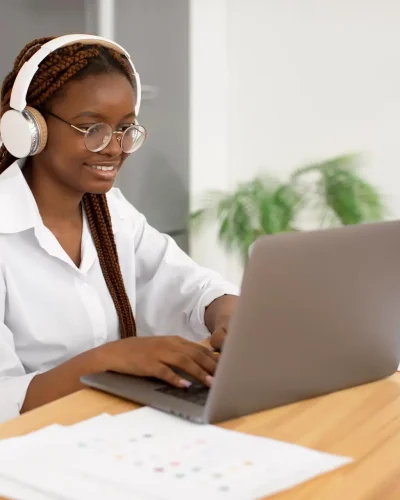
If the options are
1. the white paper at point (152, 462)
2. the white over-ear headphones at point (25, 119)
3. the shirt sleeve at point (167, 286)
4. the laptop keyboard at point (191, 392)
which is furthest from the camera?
the shirt sleeve at point (167, 286)

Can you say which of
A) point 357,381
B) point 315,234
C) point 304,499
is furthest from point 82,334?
point 304,499

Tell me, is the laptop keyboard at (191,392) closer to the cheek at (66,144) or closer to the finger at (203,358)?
the finger at (203,358)

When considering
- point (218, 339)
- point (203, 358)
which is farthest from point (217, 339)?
point (203, 358)

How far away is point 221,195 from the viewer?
3930mm

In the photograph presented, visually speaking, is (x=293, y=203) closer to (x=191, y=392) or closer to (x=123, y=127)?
(x=123, y=127)

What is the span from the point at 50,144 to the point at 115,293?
0.34 metres

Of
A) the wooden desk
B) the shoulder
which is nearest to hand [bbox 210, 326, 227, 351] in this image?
the wooden desk

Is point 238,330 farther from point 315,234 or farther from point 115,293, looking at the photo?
point 115,293

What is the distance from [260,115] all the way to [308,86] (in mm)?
285

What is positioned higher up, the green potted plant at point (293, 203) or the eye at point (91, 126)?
the eye at point (91, 126)

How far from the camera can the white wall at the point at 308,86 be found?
379 centimetres

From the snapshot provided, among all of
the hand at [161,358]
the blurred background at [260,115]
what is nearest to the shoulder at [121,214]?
the hand at [161,358]

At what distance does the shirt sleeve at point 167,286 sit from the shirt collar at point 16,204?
356mm

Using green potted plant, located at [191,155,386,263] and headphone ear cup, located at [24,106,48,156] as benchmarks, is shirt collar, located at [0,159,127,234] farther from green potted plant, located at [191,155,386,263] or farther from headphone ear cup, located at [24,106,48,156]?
green potted plant, located at [191,155,386,263]
